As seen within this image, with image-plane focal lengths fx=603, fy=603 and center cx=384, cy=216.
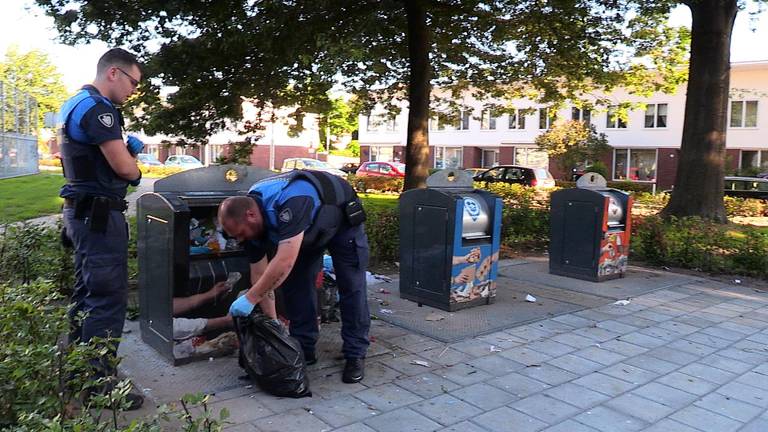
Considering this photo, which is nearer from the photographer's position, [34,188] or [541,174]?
[34,188]

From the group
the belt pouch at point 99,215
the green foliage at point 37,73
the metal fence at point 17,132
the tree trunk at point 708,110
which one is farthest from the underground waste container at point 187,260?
the green foliage at point 37,73

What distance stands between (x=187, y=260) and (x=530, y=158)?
39.3m

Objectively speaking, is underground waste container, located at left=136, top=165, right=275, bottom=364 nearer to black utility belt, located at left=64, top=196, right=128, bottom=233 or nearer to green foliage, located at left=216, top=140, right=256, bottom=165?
black utility belt, located at left=64, top=196, right=128, bottom=233

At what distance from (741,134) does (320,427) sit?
36.4 meters

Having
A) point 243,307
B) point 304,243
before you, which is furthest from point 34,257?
point 304,243

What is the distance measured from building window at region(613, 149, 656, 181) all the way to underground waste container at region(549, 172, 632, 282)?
31.4 m

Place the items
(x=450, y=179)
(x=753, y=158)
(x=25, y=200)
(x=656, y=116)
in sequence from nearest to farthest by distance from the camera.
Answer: (x=450, y=179) → (x=25, y=200) → (x=753, y=158) → (x=656, y=116)

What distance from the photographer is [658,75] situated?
17422 millimetres

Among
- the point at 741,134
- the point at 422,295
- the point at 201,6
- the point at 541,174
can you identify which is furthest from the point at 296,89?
the point at 741,134

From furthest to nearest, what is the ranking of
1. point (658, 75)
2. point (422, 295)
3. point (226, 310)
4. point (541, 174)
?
point (541, 174) → point (658, 75) → point (422, 295) → point (226, 310)

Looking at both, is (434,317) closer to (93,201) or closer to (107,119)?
(93,201)

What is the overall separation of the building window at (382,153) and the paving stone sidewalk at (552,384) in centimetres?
4280

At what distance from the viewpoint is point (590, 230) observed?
25.3 ft

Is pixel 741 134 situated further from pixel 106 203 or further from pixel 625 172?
pixel 106 203
